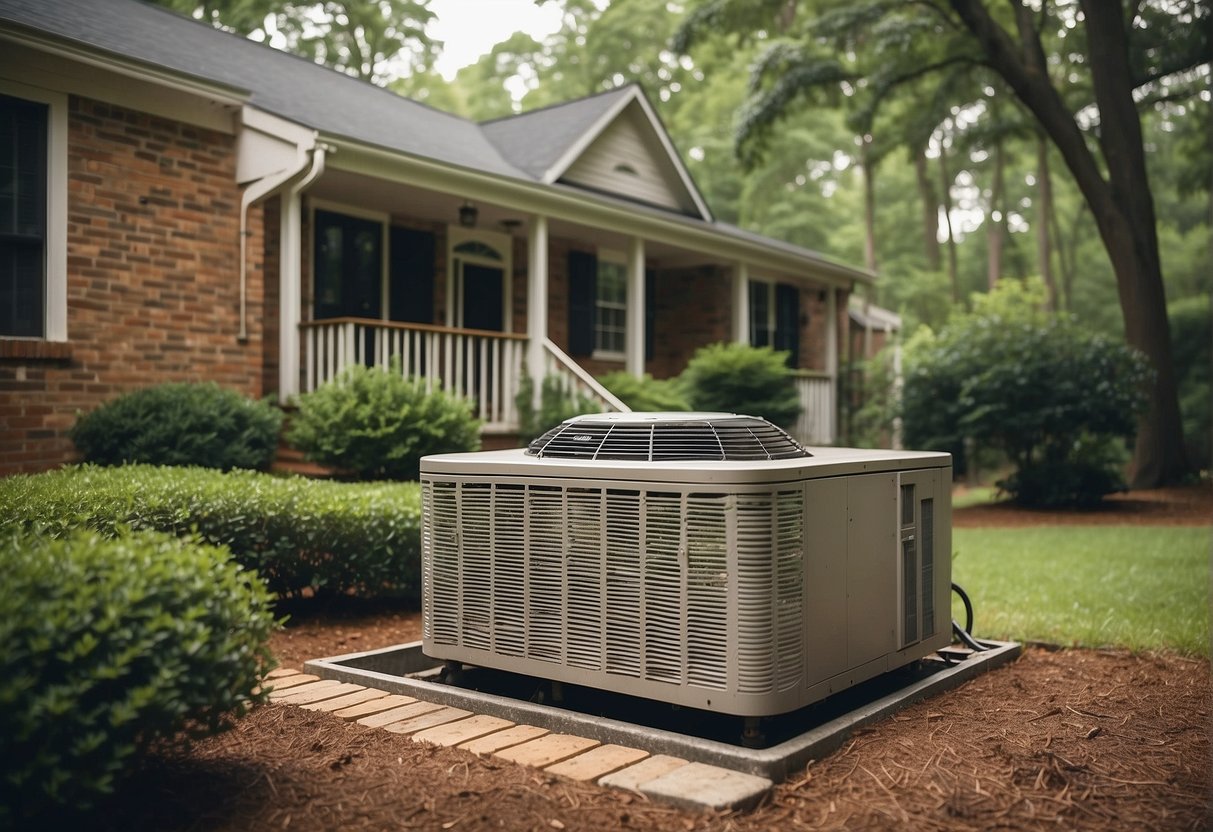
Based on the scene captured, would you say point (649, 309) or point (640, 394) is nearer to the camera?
point (640, 394)

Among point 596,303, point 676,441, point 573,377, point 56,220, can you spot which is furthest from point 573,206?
point 676,441

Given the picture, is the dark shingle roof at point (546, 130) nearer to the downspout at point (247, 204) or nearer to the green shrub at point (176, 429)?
the downspout at point (247, 204)

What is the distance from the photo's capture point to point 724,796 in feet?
8.93

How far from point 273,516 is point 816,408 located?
A: 1116cm

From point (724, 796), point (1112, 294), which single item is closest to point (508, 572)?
point (724, 796)

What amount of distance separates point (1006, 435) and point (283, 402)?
30.4ft

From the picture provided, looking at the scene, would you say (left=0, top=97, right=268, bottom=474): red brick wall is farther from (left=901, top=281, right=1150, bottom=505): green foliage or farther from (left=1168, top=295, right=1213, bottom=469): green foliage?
(left=1168, top=295, right=1213, bottom=469): green foliage

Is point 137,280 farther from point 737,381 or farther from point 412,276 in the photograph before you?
point 737,381

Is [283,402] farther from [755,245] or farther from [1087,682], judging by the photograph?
[755,245]

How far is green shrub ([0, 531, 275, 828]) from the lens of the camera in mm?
2275

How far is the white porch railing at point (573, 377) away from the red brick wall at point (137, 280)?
312 centimetres

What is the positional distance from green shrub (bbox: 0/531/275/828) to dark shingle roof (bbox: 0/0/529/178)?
568 cm

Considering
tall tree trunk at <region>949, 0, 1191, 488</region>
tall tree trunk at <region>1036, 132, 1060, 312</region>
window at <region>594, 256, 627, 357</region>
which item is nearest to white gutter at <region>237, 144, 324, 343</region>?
window at <region>594, 256, 627, 357</region>

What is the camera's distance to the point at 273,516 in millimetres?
4988
